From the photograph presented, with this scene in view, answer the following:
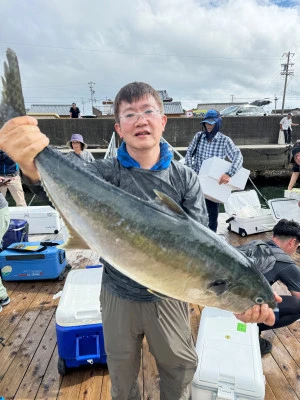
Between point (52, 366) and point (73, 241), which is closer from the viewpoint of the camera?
point (73, 241)

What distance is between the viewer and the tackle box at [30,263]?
16.0 feet

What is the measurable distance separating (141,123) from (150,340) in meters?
1.52

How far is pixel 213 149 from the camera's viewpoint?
234 inches

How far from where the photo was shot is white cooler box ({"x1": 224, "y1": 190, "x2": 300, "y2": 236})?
7.11m

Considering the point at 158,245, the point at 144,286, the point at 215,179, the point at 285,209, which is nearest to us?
the point at 158,245

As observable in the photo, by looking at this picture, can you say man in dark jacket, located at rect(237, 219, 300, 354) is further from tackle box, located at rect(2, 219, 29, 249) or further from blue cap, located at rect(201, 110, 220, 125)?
tackle box, located at rect(2, 219, 29, 249)

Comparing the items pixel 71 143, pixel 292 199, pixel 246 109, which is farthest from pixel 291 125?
pixel 71 143

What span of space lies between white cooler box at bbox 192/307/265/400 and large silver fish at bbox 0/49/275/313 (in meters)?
A: 1.24

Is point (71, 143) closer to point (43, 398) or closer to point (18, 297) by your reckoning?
point (18, 297)

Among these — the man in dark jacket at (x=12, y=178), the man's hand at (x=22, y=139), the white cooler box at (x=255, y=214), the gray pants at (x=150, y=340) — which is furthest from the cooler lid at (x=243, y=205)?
the man's hand at (x=22, y=139)

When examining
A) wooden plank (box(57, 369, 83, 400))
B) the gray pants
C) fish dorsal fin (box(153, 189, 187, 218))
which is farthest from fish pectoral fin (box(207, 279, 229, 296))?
wooden plank (box(57, 369, 83, 400))

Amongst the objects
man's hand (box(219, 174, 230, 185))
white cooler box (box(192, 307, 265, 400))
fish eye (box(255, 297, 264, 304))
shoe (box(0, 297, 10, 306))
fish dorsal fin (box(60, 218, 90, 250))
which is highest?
fish dorsal fin (box(60, 218, 90, 250))

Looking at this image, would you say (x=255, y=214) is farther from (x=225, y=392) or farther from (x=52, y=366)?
(x=52, y=366)

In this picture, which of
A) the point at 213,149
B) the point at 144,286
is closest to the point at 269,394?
the point at 144,286
